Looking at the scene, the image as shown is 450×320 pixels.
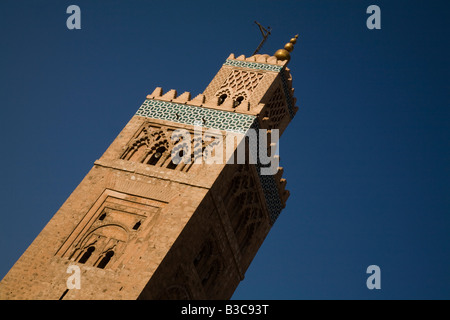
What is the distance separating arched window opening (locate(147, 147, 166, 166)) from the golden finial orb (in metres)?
5.65

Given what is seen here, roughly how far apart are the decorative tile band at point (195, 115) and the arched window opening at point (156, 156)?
957mm

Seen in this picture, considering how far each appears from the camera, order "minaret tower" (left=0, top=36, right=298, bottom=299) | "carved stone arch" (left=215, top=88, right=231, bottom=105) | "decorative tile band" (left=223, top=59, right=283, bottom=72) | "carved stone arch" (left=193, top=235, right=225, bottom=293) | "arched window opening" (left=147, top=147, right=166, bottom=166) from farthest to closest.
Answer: "decorative tile band" (left=223, top=59, right=283, bottom=72) → "carved stone arch" (left=215, top=88, right=231, bottom=105) → "arched window opening" (left=147, top=147, right=166, bottom=166) → "carved stone arch" (left=193, top=235, right=225, bottom=293) → "minaret tower" (left=0, top=36, right=298, bottom=299)

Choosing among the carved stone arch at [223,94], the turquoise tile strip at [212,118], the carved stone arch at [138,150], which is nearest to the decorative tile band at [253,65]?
the carved stone arch at [223,94]

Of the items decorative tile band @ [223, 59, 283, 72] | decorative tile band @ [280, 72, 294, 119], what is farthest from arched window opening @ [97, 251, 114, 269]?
decorative tile band @ [280, 72, 294, 119]

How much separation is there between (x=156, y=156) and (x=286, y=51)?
20.8ft

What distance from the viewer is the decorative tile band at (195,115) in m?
18.3

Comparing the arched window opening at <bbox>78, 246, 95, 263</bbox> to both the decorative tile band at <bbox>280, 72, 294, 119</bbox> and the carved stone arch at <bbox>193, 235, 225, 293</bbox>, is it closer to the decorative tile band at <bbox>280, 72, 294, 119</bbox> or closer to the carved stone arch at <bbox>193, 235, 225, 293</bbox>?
the carved stone arch at <bbox>193, 235, 225, 293</bbox>

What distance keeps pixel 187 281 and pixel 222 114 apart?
14.8ft

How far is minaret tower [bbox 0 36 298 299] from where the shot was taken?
607 inches

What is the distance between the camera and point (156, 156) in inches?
712
